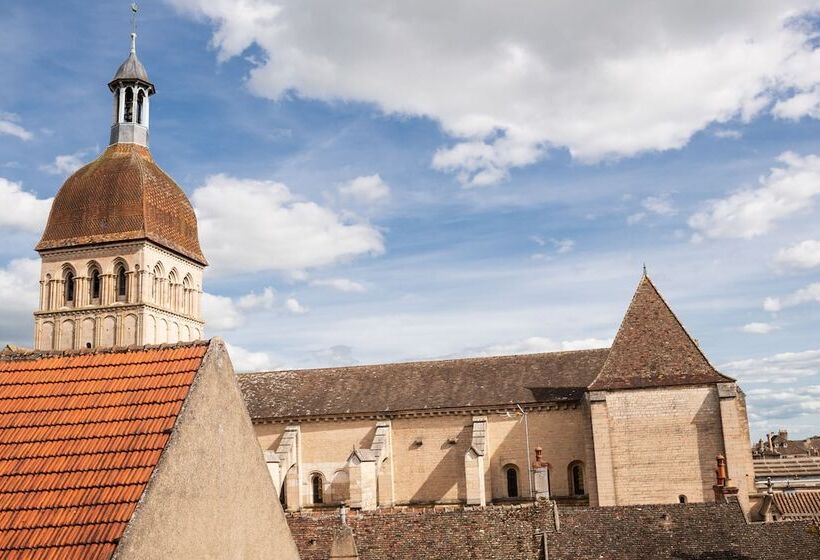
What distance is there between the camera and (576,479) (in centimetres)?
3453

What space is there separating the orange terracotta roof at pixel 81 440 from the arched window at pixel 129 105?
3749 centimetres

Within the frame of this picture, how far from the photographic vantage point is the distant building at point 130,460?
7719 mm

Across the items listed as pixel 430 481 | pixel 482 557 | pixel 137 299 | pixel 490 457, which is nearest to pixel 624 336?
pixel 490 457

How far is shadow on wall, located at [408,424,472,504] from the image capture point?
35000mm

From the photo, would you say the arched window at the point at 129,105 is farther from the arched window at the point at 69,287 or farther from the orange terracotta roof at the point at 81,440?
the orange terracotta roof at the point at 81,440

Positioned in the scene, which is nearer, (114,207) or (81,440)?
(81,440)

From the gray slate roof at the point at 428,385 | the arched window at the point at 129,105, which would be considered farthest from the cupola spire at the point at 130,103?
the gray slate roof at the point at 428,385

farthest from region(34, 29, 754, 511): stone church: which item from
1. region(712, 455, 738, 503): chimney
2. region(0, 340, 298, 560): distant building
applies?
region(0, 340, 298, 560): distant building

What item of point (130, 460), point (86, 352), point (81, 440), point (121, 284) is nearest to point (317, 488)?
point (121, 284)

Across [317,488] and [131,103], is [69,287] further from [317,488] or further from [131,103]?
[317,488]

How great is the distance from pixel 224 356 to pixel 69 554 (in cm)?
317

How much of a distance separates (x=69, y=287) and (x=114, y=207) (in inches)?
190

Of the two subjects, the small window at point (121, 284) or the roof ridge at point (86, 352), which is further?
the small window at point (121, 284)

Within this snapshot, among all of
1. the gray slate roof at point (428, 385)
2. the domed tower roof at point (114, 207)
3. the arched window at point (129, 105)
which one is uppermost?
the arched window at point (129, 105)
